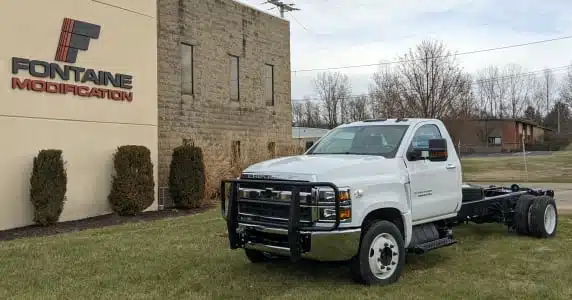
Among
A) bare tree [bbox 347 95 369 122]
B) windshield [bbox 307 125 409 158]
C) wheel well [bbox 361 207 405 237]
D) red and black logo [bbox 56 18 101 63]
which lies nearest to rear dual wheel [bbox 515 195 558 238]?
windshield [bbox 307 125 409 158]

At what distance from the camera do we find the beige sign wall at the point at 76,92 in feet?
42.4

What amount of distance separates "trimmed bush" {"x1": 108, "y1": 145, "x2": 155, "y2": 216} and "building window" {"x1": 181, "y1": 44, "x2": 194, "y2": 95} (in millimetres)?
4117

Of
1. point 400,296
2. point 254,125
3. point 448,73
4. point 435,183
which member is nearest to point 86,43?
point 254,125

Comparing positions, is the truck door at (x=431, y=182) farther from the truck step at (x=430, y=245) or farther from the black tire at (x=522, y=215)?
the black tire at (x=522, y=215)

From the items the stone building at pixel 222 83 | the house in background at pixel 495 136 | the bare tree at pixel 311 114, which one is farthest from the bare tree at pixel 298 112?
the stone building at pixel 222 83

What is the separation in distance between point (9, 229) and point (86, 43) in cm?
490

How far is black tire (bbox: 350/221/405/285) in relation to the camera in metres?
6.61

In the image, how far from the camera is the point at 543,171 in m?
33.9

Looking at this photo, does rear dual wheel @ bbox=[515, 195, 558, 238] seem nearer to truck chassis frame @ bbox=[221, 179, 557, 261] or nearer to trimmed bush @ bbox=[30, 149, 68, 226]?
truck chassis frame @ bbox=[221, 179, 557, 261]

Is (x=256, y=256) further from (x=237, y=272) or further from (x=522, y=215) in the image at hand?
(x=522, y=215)

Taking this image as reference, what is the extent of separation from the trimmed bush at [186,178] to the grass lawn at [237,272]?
612 cm

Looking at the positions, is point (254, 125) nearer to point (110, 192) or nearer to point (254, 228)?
point (110, 192)

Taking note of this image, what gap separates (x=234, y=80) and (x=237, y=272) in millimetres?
14390

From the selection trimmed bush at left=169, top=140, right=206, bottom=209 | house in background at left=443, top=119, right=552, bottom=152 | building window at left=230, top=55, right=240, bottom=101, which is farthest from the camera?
house in background at left=443, top=119, right=552, bottom=152
